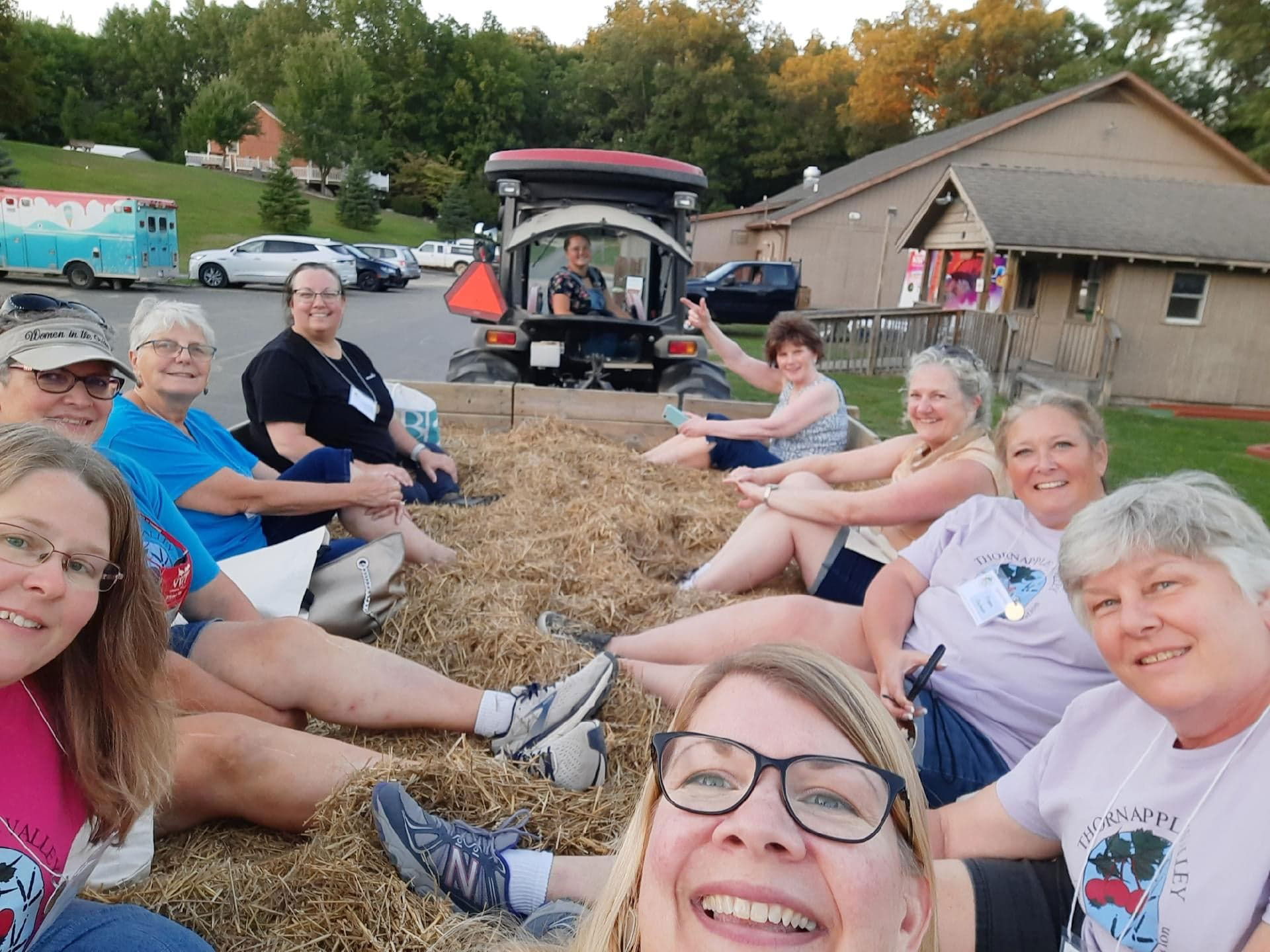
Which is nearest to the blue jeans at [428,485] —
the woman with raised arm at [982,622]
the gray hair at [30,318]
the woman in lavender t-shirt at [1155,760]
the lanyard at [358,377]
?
the lanyard at [358,377]

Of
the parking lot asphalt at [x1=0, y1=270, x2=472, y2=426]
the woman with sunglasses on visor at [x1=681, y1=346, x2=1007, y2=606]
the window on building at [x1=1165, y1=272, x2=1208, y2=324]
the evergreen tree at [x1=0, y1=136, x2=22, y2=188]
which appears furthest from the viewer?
the evergreen tree at [x1=0, y1=136, x2=22, y2=188]

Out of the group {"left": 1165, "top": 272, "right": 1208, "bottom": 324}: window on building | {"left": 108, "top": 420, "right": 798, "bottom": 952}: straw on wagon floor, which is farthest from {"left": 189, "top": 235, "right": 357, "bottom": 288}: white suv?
{"left": 108, "top": 420, "right": 798, "bottom": 952}: straw on wagon floor

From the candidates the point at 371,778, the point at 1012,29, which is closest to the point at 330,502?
the point at 371,778

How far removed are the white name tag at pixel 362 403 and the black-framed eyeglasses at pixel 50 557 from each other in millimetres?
2710

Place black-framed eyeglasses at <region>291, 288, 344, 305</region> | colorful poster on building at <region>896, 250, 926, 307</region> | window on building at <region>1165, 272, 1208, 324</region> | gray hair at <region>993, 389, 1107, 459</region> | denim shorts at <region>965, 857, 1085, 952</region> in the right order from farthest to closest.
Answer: colorful poster on building at <region>896, 250, 926, 307</region> → window on building at <region>1165, 272, 1208, 324</region> → black-framed eyeglasses at <region>291, 288, 344, 305</region> → gray hair at <region>993, 389, 1107, 459</region> → denim shorts at <region>965, 857, 1085, 952</region>

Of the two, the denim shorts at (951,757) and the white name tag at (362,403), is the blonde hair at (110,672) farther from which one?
the white name tag at (362,403)

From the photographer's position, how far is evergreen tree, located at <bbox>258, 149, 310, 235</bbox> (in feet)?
117

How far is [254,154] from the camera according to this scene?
64.8 metres

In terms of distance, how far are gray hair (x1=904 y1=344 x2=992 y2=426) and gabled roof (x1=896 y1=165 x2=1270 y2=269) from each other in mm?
12526

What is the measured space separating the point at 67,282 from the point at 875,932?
79.3 ft

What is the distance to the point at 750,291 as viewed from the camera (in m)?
21.7

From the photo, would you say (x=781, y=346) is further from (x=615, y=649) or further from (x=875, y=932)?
(x=875, y=932)

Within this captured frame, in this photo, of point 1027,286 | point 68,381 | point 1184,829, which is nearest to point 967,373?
point 1184,829

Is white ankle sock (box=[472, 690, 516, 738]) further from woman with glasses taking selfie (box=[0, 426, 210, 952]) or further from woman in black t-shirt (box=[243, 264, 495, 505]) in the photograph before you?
woman in black t-shirt (box=[243, 264, 495, 505])
